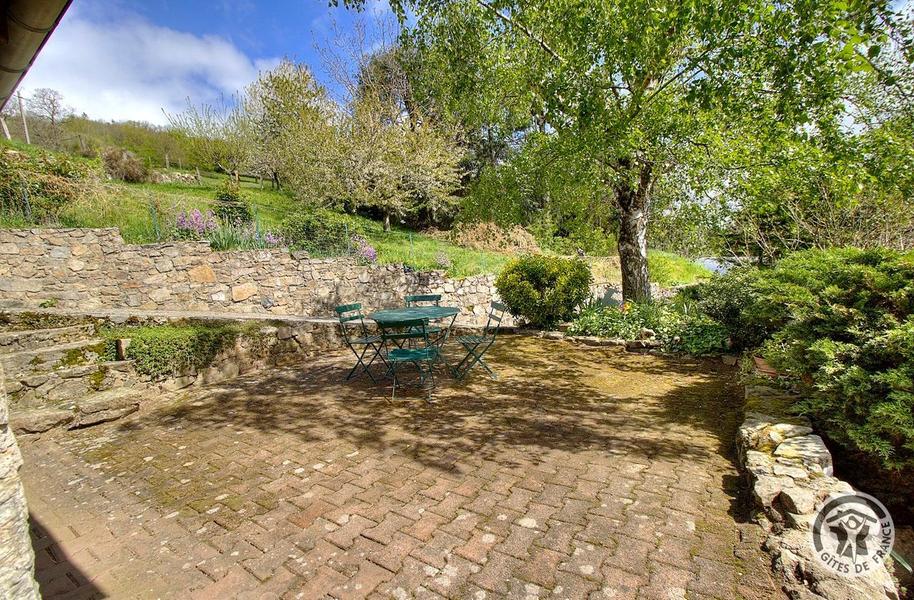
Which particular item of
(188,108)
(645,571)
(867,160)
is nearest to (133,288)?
(645,571)

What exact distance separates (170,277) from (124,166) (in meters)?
12.0


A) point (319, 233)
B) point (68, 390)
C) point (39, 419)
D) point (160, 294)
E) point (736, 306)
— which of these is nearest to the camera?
point (39, 419)

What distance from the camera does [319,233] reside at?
10.4 metres

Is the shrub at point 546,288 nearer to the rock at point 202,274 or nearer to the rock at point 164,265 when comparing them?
the rock at point 202,274

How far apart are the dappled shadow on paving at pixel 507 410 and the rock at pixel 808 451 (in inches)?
Result: 21.0

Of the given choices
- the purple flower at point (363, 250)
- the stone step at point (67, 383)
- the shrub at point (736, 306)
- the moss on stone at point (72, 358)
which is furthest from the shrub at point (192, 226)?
the shrub at point (736, 306)

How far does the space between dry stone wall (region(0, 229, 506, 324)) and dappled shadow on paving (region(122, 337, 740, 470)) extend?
3.62m

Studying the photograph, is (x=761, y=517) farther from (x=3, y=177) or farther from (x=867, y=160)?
(x=3, y=177)

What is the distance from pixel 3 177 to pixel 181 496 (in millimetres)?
8842

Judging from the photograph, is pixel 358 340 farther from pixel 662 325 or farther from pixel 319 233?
pixel 319 233

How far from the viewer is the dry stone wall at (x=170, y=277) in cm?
724

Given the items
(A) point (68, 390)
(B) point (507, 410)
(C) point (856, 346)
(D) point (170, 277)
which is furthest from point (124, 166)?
(C) point (856, 346)

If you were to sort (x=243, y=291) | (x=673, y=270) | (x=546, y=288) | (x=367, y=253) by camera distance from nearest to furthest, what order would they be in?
1. (x=546, y=288)
2. (x=243, y=291)
3. (x=367, y=253)
4. (x=673, y=270)

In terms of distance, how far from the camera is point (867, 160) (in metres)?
5.26
